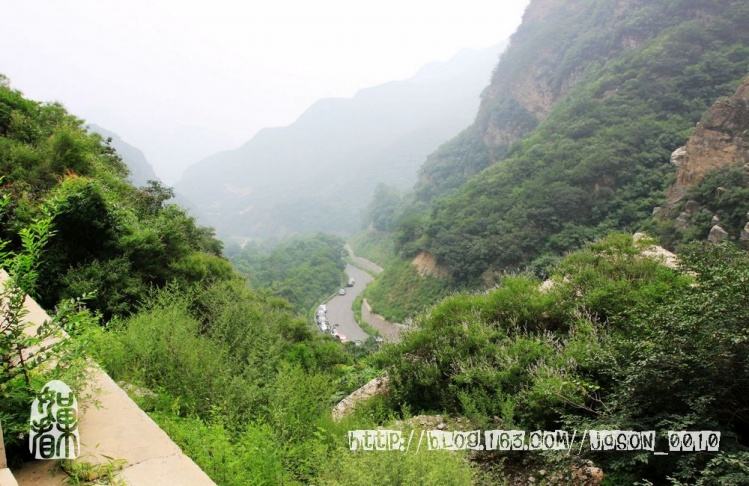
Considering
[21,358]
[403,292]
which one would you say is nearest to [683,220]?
[403,292]

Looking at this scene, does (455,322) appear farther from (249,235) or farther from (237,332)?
(249,235)

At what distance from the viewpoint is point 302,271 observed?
216 ft

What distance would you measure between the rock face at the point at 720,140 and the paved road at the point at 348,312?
30.0 m

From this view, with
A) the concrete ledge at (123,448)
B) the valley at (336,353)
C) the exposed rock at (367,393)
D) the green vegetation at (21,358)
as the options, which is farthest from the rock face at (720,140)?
the green vegetation at (21,358)

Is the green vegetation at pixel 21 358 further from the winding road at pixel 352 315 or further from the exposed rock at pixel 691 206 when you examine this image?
the exposed rock at pixel 691 206

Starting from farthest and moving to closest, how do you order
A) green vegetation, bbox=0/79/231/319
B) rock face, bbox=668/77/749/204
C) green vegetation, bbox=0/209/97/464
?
rock face, bbox=668/77/749/204 < green vegetation, bbox=0/79/231/319 < green vegetation, bbox=0/209/97/464

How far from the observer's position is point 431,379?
6.44 metres

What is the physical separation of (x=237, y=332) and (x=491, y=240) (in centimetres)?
3252

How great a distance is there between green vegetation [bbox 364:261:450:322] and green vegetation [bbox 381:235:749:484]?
2865 centimetres

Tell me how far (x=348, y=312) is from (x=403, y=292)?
429 inches

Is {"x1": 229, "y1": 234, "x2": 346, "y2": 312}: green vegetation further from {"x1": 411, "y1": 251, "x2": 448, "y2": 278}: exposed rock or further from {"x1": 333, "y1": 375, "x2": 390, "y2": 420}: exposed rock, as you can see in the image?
{"x1": 333, "y1": 375, "x2": 390, "y2": 420}: exposed rock

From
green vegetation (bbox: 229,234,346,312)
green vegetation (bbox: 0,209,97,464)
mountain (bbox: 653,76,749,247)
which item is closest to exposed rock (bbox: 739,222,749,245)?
mountain (bbox: 653,76,749,247)

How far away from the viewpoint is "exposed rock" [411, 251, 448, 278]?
41081 mm

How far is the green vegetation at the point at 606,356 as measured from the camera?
3.91 m
